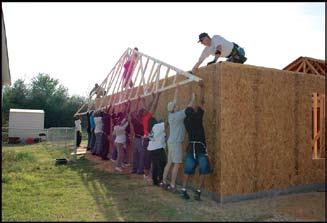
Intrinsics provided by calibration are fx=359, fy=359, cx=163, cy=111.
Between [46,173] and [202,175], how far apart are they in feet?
17.2

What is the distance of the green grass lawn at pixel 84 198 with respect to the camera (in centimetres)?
562

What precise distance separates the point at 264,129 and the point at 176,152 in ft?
5.95

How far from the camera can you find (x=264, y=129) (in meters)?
7.12

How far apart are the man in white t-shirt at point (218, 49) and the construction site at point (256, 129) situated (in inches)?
18.6

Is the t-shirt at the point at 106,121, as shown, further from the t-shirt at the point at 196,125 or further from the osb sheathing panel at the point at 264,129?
the osb sheathing panel at the point at 264,129

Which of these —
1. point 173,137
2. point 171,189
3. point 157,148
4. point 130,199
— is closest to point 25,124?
point 157,148

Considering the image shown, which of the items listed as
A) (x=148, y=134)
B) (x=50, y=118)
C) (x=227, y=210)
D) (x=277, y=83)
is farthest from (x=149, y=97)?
(x=50, y=118)

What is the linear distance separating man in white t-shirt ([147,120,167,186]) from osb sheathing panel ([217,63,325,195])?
66.8 inches

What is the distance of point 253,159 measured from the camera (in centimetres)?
693

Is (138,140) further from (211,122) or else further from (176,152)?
(211,122)

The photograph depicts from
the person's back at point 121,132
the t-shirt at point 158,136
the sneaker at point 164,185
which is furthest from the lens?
the person's back at point 121,132

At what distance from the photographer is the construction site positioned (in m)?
Result: 6.65

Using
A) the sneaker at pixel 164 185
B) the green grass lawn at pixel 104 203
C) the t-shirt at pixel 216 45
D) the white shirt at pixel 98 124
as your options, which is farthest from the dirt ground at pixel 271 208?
the white shirt at pixel 98 124

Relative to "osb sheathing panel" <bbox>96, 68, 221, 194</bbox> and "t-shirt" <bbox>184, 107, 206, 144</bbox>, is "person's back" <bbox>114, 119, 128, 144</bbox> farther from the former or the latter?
"t-shirt" <bbox>184, 107, 206, 144</bbox>
